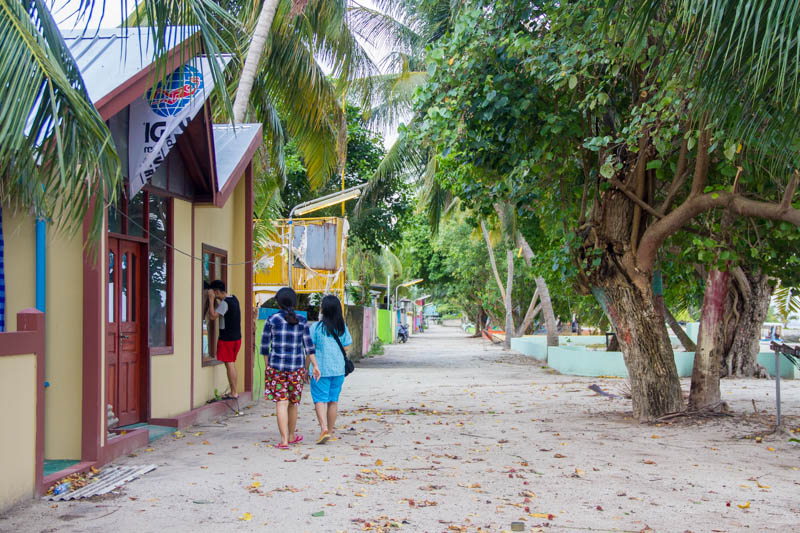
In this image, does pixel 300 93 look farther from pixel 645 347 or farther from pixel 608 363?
pixel 608 363

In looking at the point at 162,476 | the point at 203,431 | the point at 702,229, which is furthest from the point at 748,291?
the point at 162,476

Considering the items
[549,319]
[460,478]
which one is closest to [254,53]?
[460,478]

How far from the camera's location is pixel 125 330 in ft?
29.1

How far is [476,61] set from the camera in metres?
10.2

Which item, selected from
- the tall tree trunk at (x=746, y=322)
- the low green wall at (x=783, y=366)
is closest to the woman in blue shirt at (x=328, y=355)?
the tall tree trunk at (x=746, y=322)

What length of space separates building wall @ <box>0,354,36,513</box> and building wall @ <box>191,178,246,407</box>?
4770mm

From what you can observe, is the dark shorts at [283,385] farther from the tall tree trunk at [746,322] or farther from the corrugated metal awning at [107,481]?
the tall tree trunk at [746,322]

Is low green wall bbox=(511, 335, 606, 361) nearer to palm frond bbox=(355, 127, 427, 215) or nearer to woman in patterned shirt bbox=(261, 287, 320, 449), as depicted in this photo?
palm frond bbox=(355, 127, 427, 215)

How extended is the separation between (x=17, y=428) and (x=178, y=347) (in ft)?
14.7

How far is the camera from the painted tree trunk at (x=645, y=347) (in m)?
10.3

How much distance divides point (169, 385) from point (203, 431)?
0.72 meters

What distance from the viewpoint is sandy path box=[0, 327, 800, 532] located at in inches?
221

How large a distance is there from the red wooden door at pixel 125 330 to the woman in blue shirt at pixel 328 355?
212 cm

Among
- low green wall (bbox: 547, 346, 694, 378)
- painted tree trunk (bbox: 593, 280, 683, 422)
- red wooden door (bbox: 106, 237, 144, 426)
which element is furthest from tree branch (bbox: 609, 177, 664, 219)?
low green wall (bbox: 547, 346, 694, 378)
